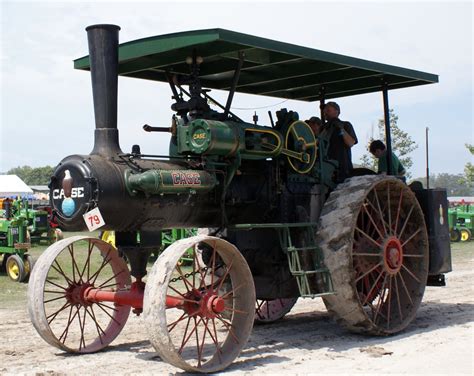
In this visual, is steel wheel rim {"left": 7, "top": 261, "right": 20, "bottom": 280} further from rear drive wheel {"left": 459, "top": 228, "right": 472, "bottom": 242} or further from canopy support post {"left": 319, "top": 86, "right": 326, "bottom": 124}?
rear drive wheel {"left": 459, "top": 228, "right": 472, "bottom": 242}

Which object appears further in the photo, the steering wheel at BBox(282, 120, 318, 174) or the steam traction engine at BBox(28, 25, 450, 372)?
the steering wheel at BBox(282, 120, 318, 174)

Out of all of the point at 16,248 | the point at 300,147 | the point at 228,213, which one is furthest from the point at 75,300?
the point at 16,248

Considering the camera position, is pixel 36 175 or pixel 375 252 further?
pixel 36 175

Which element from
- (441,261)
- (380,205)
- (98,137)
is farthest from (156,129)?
(441,261)

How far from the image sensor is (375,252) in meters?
7.12

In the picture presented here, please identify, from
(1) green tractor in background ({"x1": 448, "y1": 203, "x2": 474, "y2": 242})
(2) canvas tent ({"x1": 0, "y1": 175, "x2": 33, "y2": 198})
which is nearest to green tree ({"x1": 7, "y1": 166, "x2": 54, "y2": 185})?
(2) canvas tent ({"x1": 0, "y1": 175, "x2": 33, "y2": 198})

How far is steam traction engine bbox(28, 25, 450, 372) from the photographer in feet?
18.6

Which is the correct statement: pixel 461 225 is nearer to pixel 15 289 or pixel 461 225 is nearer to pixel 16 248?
pixel 16 248

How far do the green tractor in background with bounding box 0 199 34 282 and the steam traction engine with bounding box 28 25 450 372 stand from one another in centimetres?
593

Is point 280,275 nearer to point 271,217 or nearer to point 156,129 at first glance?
point 271,217

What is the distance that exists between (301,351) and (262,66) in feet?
9.06

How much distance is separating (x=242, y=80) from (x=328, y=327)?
2.79 m

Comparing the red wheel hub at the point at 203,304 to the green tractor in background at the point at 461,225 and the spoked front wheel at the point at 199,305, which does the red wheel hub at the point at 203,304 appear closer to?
the spoked front wheel at the point at 199,305

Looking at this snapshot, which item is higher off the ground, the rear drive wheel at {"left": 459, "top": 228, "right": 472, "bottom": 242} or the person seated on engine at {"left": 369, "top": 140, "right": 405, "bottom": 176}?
the person seated on engine at {"left": 369, "top": 140, "right": 405, "bottom": 176}
